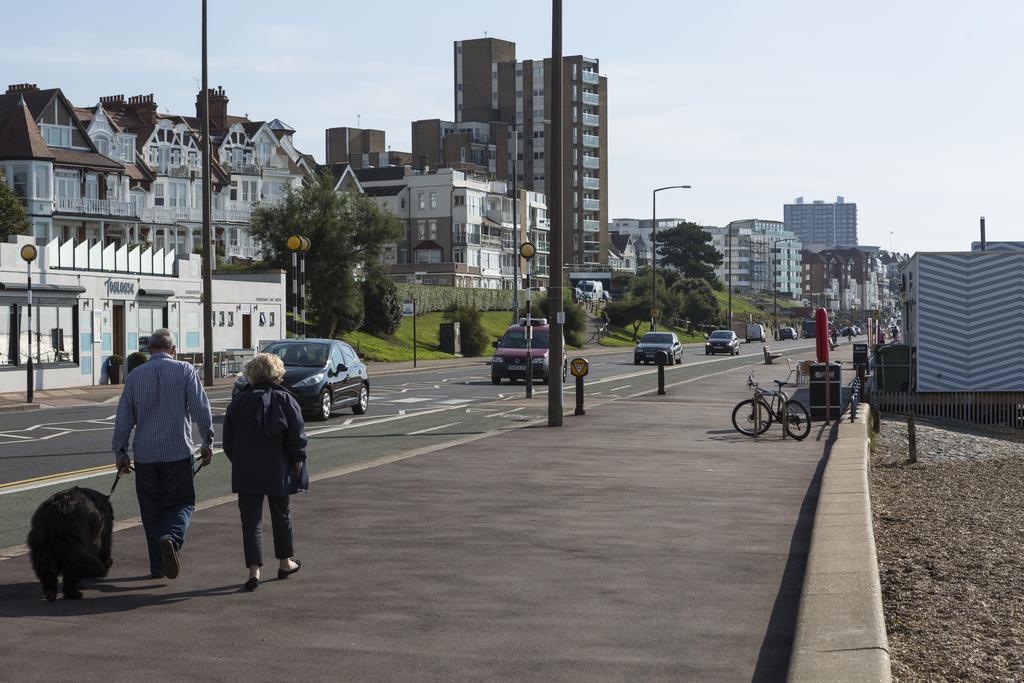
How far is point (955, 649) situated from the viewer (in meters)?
6.83

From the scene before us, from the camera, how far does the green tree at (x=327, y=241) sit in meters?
64.5

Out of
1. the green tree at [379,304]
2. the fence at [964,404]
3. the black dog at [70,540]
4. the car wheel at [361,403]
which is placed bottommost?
the fence at [964,404]

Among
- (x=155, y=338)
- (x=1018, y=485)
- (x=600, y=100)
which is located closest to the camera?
(x=155, y=338)

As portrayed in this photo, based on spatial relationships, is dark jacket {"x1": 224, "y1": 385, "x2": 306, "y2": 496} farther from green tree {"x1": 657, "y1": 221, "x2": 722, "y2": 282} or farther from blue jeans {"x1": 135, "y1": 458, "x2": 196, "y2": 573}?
green tree {"x1": 657, "y1": 221, "x2": 722, "y2": 282}

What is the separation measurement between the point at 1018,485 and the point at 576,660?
1055cm

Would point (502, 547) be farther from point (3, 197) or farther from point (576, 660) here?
point (3, 197)

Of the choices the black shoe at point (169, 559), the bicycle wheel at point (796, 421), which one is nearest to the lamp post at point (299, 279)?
the bicycle wheel at point (796, 421)

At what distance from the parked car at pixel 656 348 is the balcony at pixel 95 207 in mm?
31855

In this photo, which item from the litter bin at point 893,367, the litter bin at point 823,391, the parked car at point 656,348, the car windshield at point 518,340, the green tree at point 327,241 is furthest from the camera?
the green tree at point 327,241

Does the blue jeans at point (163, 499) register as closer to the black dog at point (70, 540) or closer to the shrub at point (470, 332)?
the black dog at point (70, 540)

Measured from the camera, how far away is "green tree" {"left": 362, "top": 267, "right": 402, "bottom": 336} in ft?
227

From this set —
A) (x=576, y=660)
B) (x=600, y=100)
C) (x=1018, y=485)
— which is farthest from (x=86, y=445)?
(x=600, y=100)

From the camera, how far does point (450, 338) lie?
70.8m

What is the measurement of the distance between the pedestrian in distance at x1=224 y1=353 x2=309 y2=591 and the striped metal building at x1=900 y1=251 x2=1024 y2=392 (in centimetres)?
→ 2375
